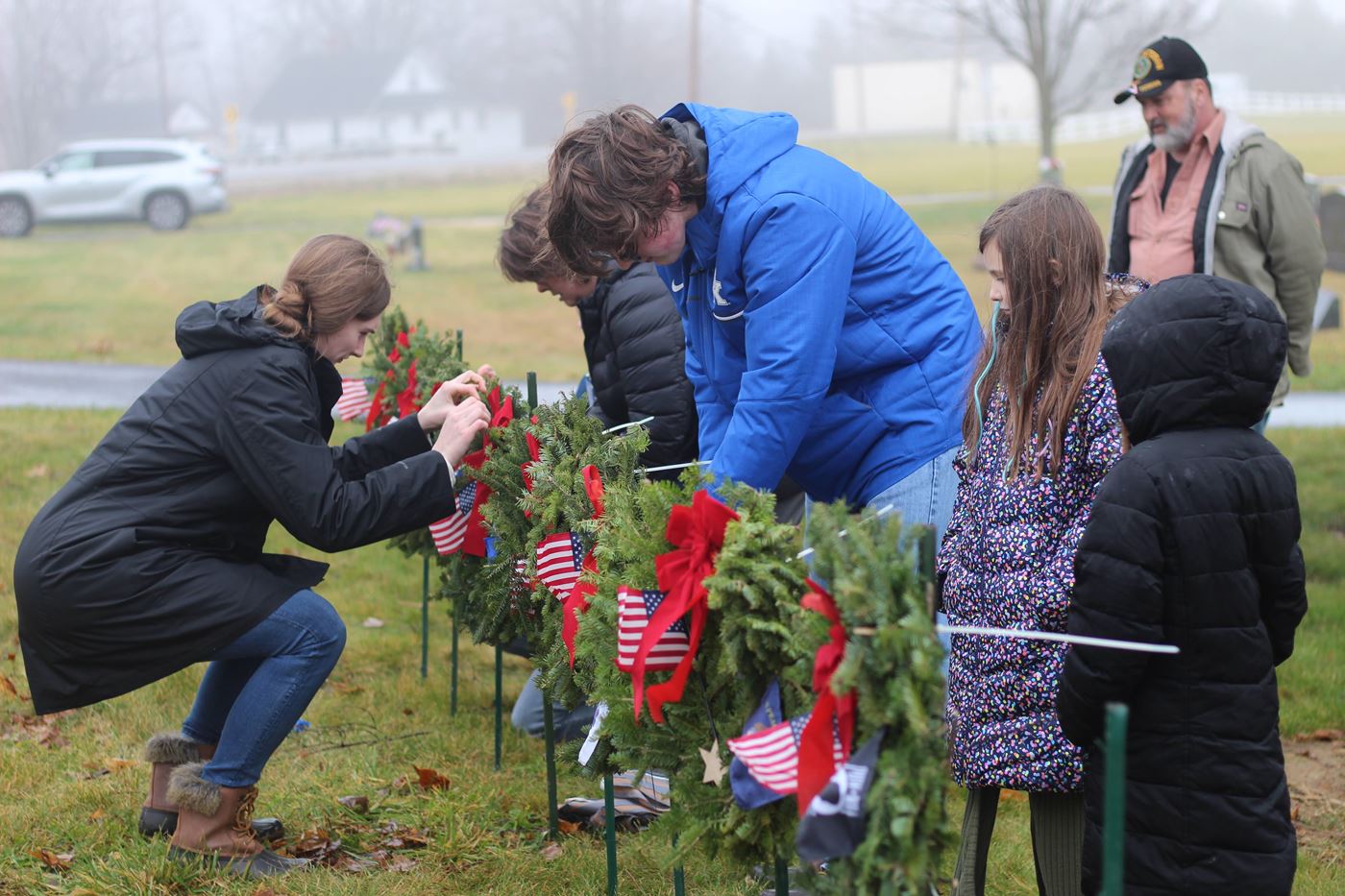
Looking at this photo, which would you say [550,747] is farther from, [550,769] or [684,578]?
[684,578]

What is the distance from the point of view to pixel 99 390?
12.0 m

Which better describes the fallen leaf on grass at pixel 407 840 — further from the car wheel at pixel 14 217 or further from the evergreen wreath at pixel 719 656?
the car wheel at pixel 14 217

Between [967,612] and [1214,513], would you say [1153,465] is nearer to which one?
[1214,513]

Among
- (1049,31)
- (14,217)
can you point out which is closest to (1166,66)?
(1049,31)

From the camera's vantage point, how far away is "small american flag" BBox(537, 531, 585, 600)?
3.06m

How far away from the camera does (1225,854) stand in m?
2.33

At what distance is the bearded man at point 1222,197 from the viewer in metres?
5.05

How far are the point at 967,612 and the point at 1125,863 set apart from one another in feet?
1.83

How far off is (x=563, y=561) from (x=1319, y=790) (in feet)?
8.44

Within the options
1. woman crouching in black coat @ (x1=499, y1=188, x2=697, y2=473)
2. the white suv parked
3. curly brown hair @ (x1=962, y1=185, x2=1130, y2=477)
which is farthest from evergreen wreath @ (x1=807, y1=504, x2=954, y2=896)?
the white suv parked

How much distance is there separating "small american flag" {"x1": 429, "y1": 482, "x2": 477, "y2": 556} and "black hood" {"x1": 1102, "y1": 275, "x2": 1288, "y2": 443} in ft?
6.82

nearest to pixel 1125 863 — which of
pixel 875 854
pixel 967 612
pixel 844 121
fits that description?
pixel 967 612

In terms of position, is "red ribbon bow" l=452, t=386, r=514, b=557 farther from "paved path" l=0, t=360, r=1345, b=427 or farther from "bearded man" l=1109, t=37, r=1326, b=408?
"paved path" l=0, t=360, r=1345, b=427

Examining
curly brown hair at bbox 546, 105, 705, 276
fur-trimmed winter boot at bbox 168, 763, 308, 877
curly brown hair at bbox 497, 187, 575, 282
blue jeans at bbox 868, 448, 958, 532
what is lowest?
fur-trimmed winter boot at bbox 168, 763, 308, 877
